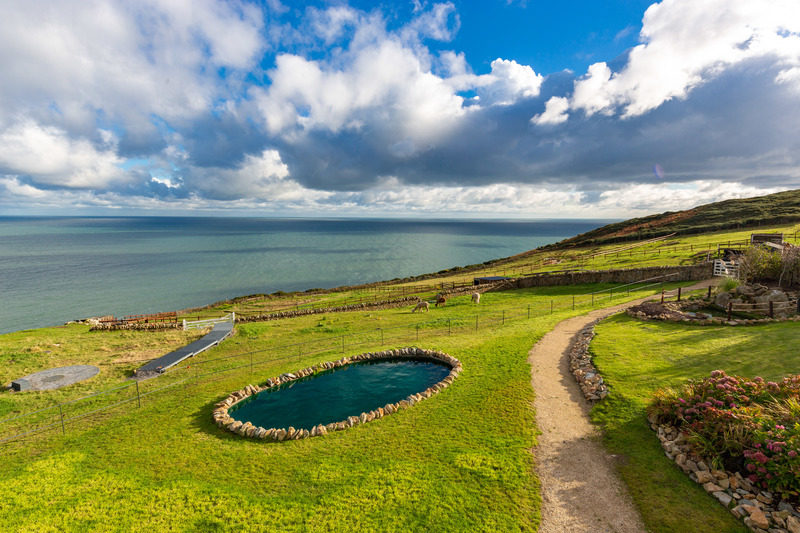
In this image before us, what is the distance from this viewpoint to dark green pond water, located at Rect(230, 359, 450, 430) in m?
17.7

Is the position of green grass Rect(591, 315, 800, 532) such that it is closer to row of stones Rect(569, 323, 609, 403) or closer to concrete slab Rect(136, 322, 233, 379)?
row of stones Rect(569, 323, 609, 403)

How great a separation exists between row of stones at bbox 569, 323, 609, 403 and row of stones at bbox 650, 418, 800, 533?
12.4 feet

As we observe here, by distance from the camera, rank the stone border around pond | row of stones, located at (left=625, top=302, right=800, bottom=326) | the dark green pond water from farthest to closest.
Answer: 1. row of stones, located at (left=625, top=302, right=800, bottom=326)
2. the dark green pond water
3. the stone border around pond

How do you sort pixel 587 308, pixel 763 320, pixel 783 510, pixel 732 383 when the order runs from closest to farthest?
pixel 783 510 < pixel 732 383 < pixel 763 320 < pixel 587 308

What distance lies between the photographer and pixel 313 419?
17.3m

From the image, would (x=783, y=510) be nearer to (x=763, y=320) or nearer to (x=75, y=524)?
(x=763, y=320)

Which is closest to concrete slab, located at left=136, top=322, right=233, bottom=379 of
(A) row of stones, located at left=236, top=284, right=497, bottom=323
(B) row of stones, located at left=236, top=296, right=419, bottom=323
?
(B) row of stones, located at left=236, top=296, right=419, bottom=323

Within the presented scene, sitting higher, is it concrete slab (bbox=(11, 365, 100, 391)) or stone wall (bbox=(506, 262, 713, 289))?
stone wall (bbox=(506, 262, 713, 289))

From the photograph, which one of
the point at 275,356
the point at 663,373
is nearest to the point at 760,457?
the point at 663,373

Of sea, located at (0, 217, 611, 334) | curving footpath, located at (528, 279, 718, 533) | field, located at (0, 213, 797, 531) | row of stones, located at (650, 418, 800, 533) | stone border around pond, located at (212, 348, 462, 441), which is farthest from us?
sea, located at (0, 217, 611, 334)

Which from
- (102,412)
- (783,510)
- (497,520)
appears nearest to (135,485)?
(102,412)

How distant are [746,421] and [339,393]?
17.7 metres

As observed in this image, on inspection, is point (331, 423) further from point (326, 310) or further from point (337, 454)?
point (326, 310)

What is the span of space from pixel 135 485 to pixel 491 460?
1276 cm
